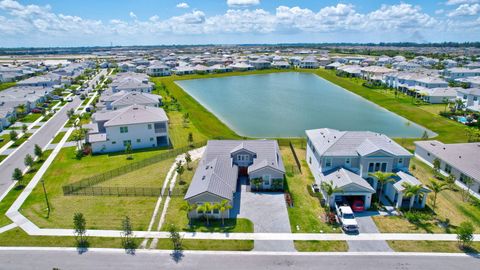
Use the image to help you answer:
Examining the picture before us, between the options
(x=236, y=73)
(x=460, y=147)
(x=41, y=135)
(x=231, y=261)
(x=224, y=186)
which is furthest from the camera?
(x=236, y=73)

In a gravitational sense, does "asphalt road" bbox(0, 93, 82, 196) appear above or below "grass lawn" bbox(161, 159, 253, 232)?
above

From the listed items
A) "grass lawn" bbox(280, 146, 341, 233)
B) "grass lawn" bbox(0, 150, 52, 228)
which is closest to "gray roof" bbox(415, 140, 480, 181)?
"grass lawn" bbox(280, 146, 341, 233)

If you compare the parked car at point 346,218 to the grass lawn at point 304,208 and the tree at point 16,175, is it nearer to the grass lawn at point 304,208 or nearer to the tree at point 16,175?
the grass lawn at point 304,208

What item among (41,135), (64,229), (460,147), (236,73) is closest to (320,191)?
(460,147)

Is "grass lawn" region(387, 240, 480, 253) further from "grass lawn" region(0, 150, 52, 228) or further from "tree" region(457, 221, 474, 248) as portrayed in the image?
"grass lawn" region(0, 150, 52, 228)

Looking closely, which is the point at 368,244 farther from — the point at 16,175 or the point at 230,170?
the point at 16,175

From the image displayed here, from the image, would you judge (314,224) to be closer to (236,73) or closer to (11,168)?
(11,168)
